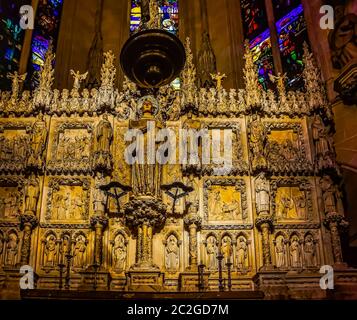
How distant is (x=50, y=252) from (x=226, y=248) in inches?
138

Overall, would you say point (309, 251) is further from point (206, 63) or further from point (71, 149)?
point (206, 63)

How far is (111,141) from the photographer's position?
11.6 meters

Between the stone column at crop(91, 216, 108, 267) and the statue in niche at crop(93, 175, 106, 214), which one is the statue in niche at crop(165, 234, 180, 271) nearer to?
Result: the stone column at crop(91, 216, 108, 267)

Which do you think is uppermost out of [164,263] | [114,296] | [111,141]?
[111,141]

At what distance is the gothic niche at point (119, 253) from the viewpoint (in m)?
10.7

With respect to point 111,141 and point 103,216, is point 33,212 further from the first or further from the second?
point 111,141

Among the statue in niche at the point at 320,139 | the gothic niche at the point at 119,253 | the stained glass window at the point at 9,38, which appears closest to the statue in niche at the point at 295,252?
the statue in niche at the point at 320,139

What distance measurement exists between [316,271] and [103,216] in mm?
4310

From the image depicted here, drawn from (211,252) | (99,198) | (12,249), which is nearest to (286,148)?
(211,252)

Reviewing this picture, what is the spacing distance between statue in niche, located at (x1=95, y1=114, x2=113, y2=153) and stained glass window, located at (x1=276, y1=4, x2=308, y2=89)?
7314mm

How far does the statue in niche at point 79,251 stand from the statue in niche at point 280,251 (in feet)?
12.6

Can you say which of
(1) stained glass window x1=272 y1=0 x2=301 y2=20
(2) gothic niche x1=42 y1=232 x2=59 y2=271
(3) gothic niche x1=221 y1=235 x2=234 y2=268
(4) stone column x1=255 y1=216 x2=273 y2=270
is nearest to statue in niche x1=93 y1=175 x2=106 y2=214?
(2) gothic niche x1=42 y1=232 x2=59 y2=271

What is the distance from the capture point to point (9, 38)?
56.0 feet

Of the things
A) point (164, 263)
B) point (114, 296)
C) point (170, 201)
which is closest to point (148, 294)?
point (114, 296)
